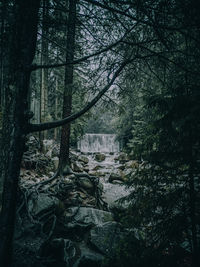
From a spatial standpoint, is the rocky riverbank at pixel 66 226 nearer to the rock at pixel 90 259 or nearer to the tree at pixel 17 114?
the rock at pixel 90 259

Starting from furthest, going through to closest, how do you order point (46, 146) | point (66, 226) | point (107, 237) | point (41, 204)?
point (46, 146)
point (41, 204)
point (66, 226)
point (107, 237)

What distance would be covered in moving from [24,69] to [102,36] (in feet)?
5.80

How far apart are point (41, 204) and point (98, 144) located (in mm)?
21305

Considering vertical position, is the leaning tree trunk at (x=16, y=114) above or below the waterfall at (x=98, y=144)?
above

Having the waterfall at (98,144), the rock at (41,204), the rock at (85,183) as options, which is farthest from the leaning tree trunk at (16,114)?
the waterfall at (98,144)

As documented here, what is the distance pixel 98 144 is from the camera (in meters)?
25.5

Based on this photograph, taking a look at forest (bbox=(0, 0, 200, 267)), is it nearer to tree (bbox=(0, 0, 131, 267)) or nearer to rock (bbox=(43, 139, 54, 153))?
tree (bbox=(0, 0, 131, 267))

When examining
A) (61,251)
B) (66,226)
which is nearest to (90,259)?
(61,251)

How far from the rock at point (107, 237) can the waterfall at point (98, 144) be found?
821 inches

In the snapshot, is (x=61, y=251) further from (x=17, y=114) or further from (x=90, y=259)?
(x=17, y=114)

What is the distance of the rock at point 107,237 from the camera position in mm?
3125

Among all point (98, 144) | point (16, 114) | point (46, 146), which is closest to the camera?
point (16, 114)

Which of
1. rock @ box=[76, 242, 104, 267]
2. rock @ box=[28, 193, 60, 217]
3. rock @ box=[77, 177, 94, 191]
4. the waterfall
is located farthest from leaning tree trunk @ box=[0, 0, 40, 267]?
the waterfall

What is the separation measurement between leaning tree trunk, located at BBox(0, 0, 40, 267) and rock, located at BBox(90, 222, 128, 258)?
1.78 metres
